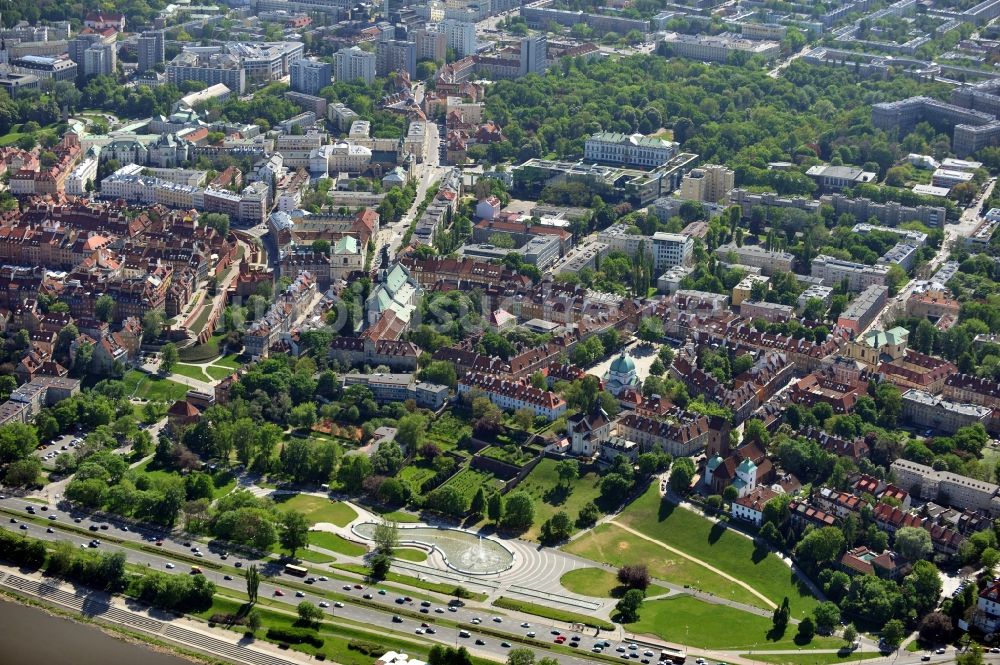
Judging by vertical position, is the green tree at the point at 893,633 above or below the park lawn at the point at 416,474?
above

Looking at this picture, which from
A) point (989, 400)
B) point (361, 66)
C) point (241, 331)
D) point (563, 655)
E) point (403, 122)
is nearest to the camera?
point (563, 655)

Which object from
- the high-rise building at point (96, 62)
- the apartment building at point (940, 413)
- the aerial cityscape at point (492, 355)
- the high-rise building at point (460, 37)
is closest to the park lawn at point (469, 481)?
the aerial cityscape at point (492, 355)

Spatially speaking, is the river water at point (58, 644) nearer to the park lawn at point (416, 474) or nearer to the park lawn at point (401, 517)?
the park lawn at point (401, 517)

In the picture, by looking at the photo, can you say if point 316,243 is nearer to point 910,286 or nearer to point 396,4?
point 910,286

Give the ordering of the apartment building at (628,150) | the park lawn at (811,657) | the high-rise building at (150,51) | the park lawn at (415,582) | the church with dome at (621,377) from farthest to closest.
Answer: the high-rise building at (150,51)
the apartment building at (628,150)
the church with dome at (621,377)
the park lawn at (415,582)
the park lawn at (811,657)

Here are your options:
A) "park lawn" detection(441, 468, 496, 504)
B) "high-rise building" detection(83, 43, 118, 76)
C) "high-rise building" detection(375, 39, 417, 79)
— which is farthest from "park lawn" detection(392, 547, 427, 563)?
"high-rise building" detection(375, 39, 417, 79)

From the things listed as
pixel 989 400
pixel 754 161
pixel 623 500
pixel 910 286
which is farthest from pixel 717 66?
pixel 623 500

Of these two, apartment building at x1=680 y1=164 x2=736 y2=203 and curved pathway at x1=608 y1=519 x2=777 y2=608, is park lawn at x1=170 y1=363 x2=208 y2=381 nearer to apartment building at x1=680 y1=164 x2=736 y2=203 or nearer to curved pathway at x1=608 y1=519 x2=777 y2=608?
curved pathway at x1=608 y1=519 x2=777 y2=608

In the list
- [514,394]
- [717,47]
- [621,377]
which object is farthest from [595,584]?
[717,47]
